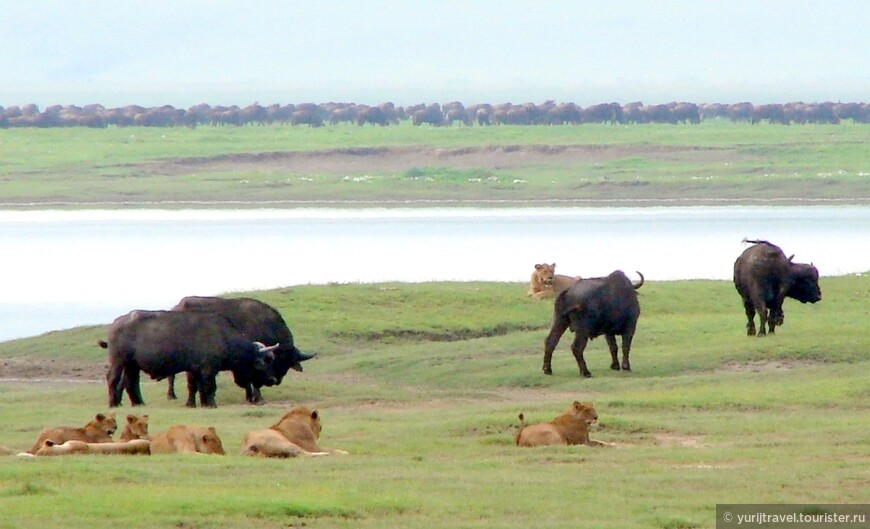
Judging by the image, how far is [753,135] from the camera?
86938 mm

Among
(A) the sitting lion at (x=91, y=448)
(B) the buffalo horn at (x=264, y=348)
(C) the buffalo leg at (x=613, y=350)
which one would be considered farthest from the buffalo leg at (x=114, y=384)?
(C) the buffalo leg at (x=613, y=350)

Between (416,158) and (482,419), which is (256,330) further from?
(416,158)

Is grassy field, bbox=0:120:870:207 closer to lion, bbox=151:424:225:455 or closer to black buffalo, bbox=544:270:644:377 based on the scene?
black buffalo, bbox=544:270:644:377

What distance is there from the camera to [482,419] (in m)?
15.7

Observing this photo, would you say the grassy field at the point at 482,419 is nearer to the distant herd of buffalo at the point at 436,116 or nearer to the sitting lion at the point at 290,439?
the sitting lion at the point at 290,439

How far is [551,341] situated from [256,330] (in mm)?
3508

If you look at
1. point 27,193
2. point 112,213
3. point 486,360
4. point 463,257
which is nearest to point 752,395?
point 486,360

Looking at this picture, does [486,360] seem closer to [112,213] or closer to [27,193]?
[112,213]

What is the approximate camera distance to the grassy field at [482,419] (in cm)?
1080

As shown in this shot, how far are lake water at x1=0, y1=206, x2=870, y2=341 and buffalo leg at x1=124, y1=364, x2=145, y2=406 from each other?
1047cm

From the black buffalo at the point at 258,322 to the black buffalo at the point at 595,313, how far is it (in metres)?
3.06

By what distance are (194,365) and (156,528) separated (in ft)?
30.2

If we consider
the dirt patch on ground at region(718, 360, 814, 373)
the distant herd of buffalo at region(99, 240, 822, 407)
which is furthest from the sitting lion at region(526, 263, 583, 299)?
the dirt patch on ground at region(718, 360, 814, 373)

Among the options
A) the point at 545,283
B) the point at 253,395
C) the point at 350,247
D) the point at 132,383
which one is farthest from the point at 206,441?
Answer: the point at 350,247
